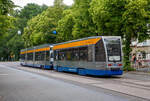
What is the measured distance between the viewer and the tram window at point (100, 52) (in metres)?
16.5

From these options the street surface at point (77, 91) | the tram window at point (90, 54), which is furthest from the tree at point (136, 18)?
the street surface at point (77, 91)

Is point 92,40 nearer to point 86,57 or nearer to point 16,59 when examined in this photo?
point 86,57

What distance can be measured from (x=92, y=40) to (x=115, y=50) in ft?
6.59

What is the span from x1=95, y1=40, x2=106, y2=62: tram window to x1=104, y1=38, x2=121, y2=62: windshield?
358 mm

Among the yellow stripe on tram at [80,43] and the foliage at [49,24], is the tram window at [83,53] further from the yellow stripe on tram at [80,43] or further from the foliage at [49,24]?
the foliage at [49,24]

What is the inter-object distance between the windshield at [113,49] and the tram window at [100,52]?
36cm

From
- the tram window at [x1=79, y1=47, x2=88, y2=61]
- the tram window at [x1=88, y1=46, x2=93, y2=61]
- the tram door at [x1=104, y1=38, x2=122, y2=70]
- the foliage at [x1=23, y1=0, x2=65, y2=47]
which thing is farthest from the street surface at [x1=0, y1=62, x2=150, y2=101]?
the foliage at [x1=23, y1=0, x2=65, y2=47]

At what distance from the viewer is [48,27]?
4503 centimetres

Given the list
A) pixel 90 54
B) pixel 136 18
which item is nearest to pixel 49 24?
pixel 136 18

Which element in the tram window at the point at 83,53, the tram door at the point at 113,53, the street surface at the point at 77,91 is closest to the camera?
the street surface at the point at 77,91

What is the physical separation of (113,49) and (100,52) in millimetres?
959

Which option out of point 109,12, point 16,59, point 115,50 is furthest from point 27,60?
point 16,59

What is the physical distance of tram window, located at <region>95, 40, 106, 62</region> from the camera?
1652 cm

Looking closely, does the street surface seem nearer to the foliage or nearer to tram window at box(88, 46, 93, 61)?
tram window at box(88, 46, 93, 61)
